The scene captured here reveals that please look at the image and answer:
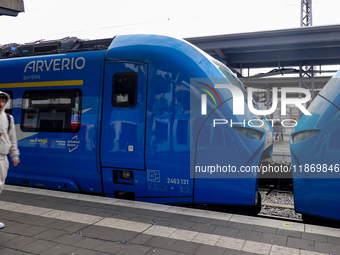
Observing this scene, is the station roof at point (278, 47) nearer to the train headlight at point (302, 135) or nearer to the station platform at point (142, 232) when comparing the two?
the train headlight at point (302, 135)

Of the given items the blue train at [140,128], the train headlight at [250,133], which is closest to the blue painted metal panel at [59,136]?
the blue train at [140,128]

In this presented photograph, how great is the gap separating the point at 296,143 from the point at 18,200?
13.7ft

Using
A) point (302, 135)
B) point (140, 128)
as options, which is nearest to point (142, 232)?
point (140, 128)

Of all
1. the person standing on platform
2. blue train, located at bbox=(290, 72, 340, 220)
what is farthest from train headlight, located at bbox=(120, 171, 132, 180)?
blue train, located at bbox=(290, 72, 340, 220)

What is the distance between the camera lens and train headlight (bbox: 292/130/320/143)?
4.23m

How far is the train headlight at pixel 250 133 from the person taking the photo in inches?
179

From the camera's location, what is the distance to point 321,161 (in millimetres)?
4043

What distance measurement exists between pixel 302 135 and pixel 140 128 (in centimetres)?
235

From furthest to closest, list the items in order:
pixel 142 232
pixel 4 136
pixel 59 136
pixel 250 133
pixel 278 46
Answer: pixel 278 46 → pixel 59 136 → pixel 250 133 → pixel 4 136 → pixel 142 232

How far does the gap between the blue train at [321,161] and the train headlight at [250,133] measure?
24.4 inches

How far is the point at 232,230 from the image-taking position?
366 centimetres

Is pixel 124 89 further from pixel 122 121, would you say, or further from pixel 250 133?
pixel 250 133

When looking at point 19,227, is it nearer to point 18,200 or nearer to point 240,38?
point 18,200

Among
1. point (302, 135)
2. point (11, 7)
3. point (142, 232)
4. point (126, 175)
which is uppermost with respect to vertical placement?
point (11, 7)
